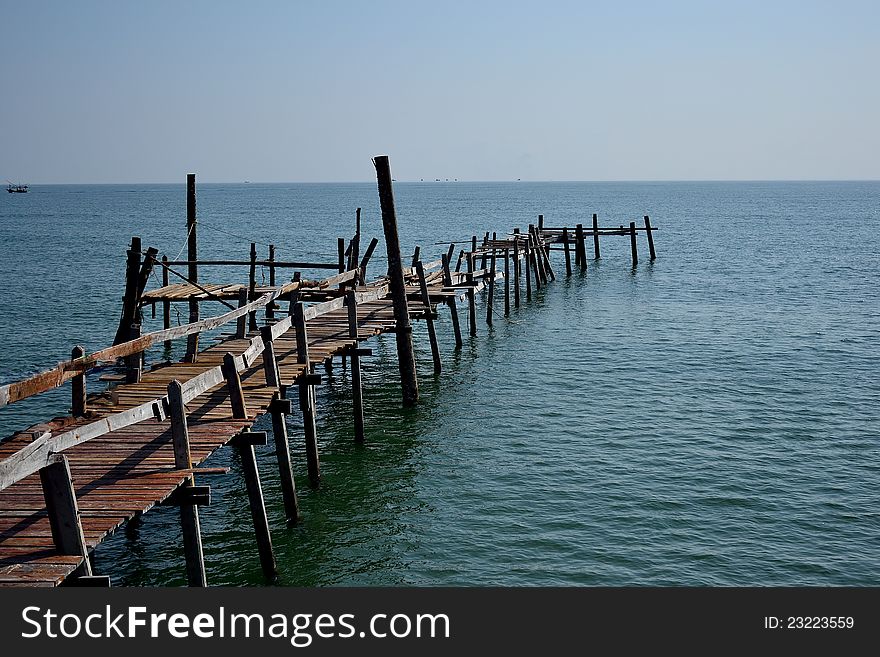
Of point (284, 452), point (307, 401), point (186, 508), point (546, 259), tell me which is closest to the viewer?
point (186, 508)

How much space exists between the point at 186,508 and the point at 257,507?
1879 millimetres

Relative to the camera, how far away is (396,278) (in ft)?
64.0

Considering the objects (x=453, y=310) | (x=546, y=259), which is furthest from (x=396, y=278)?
(x=546, y=259)

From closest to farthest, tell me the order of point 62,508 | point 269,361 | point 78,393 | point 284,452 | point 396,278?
point 62,508
point 78,393
point 284,452
point 269,361
point 396,278

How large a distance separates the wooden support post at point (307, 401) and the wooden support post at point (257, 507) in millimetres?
3340

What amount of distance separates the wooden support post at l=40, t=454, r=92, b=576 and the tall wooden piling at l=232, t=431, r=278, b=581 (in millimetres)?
3625

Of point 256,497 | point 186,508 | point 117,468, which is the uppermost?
point 117,468

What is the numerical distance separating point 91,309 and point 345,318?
20.1 m

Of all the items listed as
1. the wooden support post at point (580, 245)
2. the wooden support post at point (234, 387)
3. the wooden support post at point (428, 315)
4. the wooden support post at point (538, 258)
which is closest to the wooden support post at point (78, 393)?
the wooden support post at point (234, 387)

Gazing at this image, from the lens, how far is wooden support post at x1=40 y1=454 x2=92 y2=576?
25.9 ft

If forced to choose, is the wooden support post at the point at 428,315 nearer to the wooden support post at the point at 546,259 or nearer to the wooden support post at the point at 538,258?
the wooden support post at the point at 538,258

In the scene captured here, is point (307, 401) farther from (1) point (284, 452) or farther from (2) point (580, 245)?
(2) point (580, 245)

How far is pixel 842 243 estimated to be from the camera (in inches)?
2975
